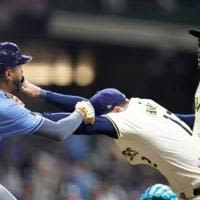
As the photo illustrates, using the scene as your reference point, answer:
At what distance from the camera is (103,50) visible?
70.0ft

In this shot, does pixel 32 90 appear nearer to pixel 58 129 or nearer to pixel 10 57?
pixel 10 57

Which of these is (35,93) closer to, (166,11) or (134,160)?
(134,160)

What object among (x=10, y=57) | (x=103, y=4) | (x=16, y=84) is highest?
(x=10, y=57)

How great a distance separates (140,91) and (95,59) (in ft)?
3.77

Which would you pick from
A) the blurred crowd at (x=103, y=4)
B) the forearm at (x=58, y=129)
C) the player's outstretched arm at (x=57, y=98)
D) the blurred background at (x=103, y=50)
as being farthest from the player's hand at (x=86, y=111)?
the blurred crowd at (x=103, y=4)

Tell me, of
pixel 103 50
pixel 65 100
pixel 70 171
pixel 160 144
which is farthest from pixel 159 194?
pixel 103 50

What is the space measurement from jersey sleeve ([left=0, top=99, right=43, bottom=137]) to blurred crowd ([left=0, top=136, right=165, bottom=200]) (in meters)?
6.02

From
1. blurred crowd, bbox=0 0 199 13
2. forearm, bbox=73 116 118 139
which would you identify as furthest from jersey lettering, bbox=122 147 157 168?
blurred crowd, bbox=0 0 199 13

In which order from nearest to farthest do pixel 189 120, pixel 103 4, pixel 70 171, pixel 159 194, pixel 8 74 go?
pixel 159 194 < pixel 8 74 < pixel 189 120 < pixel 70 171 < pixel 103 4

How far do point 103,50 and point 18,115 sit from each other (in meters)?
14.3

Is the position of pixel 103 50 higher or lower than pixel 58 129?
lower

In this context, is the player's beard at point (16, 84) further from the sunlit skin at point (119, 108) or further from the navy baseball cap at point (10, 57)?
the sunlit skin at point (119, 108)

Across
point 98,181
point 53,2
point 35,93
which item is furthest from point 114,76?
point 35,93

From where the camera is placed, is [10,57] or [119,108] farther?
[119,108]
